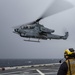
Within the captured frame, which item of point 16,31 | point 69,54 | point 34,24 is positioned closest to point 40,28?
point 34,24

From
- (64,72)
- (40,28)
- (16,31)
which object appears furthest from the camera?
(40,28)

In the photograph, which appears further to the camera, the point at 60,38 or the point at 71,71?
the point at 60,38

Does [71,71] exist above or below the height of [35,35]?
below

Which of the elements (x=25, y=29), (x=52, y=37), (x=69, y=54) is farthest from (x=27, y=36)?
(x=69, y=54)

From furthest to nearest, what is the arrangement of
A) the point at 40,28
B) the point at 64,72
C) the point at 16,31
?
the point at 40,28 → the point at 16,31 → the point at 64,72

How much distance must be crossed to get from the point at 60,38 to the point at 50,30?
13.2ft

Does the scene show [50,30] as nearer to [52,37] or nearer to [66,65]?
[52,37]

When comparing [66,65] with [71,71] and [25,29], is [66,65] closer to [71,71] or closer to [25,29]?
[71,71]

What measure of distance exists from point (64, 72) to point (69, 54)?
1.52 feet

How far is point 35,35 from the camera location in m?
53.5

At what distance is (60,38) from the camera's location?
56.4 m

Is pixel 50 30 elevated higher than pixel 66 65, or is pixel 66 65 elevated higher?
pixel 50 30

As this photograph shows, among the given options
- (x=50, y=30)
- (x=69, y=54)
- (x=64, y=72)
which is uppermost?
(x=50, y=30)

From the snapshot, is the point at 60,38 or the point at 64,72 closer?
→ the point at 64,72
